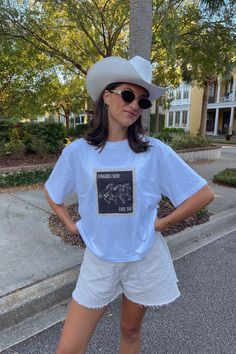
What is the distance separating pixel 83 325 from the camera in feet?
5.40

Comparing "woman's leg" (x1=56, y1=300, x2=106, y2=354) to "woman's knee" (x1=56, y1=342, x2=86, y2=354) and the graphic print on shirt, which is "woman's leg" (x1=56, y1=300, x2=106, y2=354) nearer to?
"woman's knee" (x1=56, y1=342, x2=86, y2=354)

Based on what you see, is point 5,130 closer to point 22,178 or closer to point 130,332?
point 22,178

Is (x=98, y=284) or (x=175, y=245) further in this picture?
(x=175, y=245)

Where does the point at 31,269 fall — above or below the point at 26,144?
below

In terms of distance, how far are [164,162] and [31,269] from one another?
7.70 feet

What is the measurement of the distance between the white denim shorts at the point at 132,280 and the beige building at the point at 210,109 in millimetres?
34372

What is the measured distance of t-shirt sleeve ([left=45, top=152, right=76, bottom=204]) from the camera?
5.64 feet

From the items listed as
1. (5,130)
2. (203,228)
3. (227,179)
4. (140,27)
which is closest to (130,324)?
(203,228)

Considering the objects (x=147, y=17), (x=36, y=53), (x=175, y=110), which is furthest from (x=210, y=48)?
(x=175, y=110)

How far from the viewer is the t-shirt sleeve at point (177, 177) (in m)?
1.61

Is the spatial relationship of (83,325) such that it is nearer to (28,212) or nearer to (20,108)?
(28,212)

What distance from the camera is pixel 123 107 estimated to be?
63.3 inches

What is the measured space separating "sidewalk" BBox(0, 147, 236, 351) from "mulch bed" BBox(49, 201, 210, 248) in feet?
0.32

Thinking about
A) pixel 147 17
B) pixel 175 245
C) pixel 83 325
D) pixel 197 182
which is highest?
pixel 147 17
